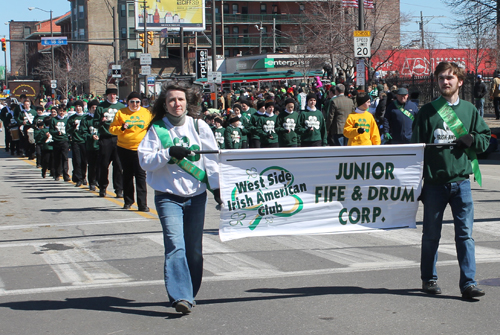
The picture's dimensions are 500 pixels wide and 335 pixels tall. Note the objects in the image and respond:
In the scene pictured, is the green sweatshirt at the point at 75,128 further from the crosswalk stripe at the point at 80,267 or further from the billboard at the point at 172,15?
the billboard at the point at 172,15

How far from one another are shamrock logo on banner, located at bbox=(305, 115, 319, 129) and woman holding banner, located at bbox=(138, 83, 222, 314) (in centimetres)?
906

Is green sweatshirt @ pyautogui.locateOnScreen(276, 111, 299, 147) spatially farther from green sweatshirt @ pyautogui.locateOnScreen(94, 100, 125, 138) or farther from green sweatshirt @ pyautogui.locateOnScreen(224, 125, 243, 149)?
green sweatshirt @ pyautogui.locateOnScreen(94, 100, 125, 138)

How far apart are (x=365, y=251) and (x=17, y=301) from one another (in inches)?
152

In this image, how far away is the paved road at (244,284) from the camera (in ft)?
17.7

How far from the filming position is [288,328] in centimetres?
524

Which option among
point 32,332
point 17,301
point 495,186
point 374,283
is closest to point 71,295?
point 17,301

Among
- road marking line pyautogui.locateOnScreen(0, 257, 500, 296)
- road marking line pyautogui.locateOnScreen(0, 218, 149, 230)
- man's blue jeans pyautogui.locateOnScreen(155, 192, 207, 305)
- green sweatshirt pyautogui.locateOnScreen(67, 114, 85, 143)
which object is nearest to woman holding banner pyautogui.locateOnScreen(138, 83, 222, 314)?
man's blue jeans pyautogui.locateOnScreen(155, 192, 207, 305)

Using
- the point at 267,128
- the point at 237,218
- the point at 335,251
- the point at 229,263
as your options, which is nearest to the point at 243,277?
the point at 229,263

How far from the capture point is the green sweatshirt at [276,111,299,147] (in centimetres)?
1524

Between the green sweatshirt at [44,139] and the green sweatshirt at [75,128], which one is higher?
the green sweatshirt at [75,128]

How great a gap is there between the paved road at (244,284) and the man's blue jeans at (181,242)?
0.25 m

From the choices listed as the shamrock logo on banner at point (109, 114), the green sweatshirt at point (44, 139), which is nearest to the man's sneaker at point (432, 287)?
the shamrock logo on banner at point (109, 114)

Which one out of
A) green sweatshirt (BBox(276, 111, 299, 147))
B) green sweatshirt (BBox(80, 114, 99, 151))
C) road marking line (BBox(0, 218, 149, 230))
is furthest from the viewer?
green sweatshirt (BBox(276, 111, 299, 147))

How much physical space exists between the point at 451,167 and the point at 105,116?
8.89 meters
